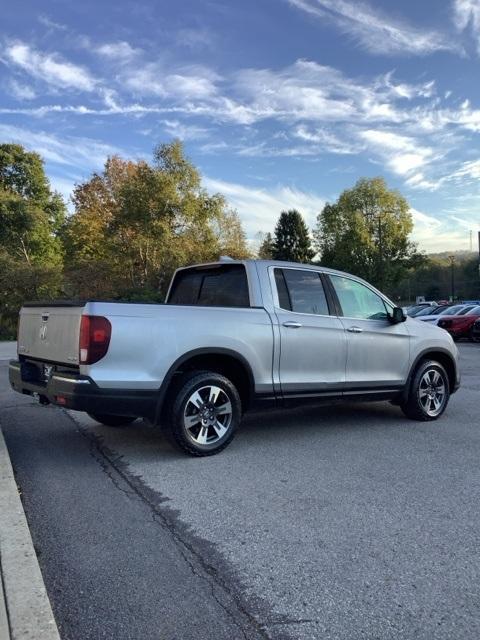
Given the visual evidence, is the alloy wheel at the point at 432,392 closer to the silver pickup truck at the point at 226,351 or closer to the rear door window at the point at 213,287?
the silver pickup truck at the point at 226,351

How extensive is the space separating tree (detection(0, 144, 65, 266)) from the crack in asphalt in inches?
1083

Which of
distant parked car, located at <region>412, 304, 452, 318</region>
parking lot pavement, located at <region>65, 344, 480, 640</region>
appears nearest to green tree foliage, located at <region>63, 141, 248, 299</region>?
distant parked car, located at <region>412, 304, 452, 318</region>

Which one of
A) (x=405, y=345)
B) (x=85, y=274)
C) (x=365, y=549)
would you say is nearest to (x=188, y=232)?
(x=85, y=274)

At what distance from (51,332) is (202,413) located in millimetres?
1627

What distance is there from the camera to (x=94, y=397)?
4.77 m

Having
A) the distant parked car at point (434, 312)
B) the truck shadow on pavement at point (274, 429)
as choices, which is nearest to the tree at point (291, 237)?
the distant parked car at point (434, 312)

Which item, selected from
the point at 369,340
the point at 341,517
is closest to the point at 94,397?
the point at 341,517

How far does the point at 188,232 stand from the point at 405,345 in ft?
84.2

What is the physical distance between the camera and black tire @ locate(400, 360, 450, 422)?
7022 millimetres

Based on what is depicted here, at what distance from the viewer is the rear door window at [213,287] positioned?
602 cm

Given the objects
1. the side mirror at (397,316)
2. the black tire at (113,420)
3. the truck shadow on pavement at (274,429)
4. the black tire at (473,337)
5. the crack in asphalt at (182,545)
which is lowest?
the crack in asphalt at (182,545)

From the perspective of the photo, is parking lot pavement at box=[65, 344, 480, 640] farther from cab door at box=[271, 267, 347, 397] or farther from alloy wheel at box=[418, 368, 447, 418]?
cab door at box=[271, 267, 347, 397]

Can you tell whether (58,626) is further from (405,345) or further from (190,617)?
(405,345)

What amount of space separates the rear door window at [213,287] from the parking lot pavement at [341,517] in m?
1.56
